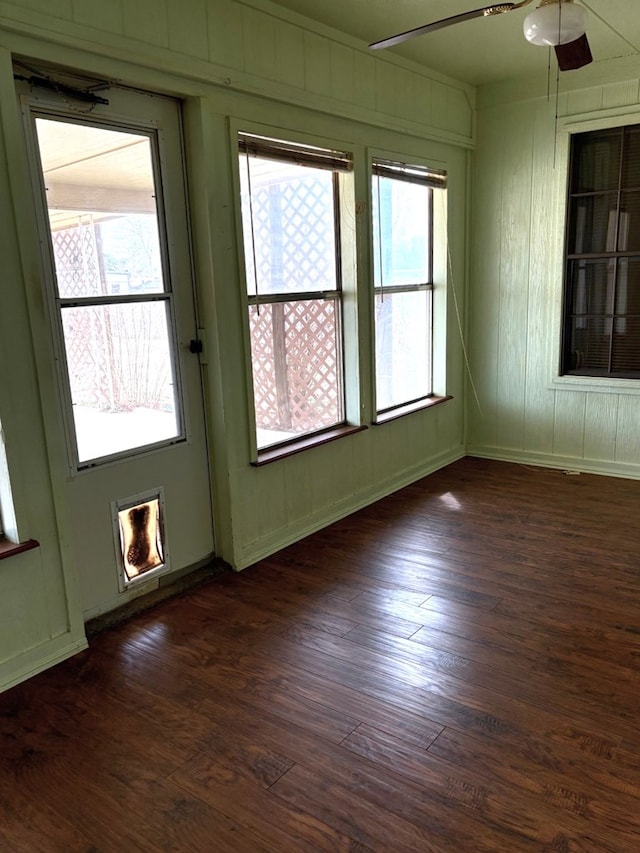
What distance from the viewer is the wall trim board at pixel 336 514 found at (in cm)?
334

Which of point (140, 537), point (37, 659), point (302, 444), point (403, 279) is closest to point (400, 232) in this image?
point (403, 279)

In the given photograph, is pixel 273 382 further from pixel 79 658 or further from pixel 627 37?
pixel 627 37

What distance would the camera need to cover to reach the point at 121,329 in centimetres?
274

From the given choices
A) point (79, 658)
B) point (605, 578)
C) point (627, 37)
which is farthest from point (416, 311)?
point (79, 658)

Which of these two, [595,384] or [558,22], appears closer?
[558,22]

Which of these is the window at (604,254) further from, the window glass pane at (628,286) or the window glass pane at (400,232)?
the window glass pane at (400,232)

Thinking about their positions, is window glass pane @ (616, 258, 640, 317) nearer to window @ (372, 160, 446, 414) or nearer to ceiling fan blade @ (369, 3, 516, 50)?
window @ (372, 160, 446, 414)

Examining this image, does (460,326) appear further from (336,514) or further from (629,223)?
(336,514)

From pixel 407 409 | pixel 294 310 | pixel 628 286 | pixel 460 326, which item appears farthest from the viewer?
pixel 460 326

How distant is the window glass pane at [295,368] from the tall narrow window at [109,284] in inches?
21.9

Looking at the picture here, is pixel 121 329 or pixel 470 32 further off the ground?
pixel 470 32

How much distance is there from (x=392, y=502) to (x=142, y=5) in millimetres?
2923

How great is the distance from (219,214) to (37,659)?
2020mm

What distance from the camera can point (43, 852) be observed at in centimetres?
167
